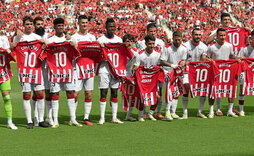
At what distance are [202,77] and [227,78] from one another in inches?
24.1

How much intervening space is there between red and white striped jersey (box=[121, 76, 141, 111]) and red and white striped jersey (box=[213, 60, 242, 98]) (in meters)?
1.81

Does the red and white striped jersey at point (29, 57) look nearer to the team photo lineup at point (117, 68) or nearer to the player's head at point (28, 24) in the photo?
the team photo lineup at point (117, 68)

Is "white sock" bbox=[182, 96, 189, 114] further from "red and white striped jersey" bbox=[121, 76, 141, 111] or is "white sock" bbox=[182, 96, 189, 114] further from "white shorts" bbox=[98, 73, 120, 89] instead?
"white shorts" bbox=[98, 73, 120, 89]

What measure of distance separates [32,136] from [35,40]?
1941mm

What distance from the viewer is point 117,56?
10547 millimetres

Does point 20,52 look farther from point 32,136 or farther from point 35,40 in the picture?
point 32,136

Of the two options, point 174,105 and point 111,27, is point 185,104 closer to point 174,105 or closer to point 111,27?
point 174,105

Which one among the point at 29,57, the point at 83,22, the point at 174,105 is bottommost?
the point at 174,105

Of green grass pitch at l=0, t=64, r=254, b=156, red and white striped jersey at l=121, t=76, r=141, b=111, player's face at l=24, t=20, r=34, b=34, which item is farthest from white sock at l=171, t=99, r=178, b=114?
player's face at l=24, t=20, r=34, b=34

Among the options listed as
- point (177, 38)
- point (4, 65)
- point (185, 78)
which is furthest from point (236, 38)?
point (4, 65)

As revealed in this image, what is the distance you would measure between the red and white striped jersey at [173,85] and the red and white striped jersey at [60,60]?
2.21 meters

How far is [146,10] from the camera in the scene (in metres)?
36.7

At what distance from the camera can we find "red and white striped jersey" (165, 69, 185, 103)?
1102 cm

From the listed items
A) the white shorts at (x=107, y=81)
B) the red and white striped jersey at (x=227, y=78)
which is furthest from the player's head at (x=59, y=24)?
the red and white striped jersey at (x=227, y=78)
